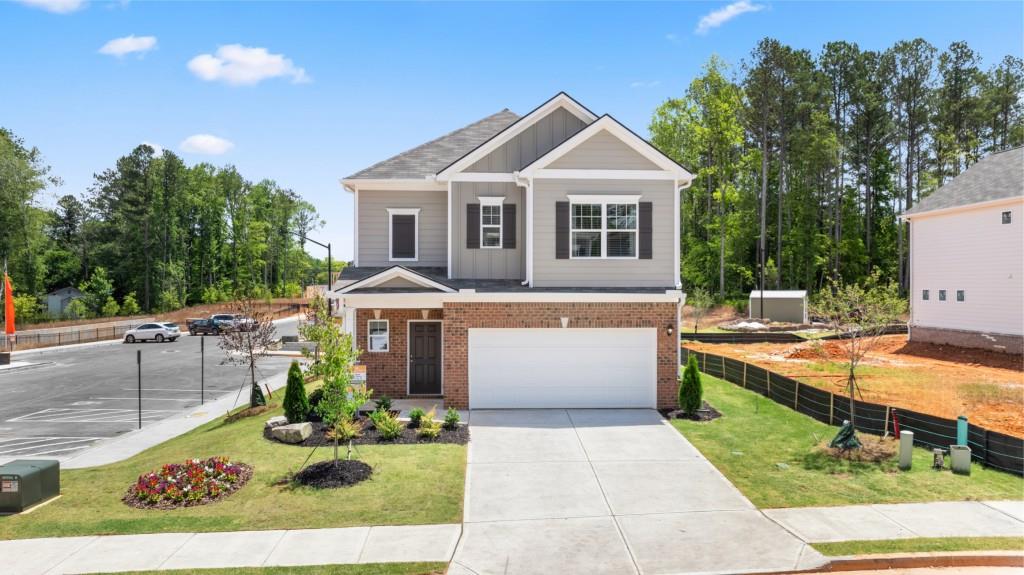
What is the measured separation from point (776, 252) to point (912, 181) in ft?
41.7

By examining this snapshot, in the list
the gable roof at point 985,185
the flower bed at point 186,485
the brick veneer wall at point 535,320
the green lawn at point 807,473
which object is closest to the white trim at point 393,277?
the brick veneer wall at point 535,320

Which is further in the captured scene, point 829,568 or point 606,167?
point 606,167

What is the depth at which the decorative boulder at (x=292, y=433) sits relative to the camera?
12.7 m

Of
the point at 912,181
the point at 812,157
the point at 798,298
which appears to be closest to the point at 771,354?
the point at 798,298

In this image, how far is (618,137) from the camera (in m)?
16.4

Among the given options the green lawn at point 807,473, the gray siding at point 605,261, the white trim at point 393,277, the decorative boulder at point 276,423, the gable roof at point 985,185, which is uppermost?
the gable roof at point 985,185

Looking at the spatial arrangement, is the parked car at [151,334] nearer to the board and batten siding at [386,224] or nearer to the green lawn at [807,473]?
the board and batten siding at [386,224]

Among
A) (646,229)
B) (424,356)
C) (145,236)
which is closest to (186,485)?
(424,356)

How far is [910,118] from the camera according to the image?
162 ft

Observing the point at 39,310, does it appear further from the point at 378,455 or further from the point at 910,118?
the point at 910,118

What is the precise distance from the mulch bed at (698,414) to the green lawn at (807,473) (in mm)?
384

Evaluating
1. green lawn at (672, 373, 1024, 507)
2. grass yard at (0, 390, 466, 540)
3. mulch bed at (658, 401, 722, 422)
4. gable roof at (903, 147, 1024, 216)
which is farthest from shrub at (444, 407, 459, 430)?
gable roof at (903, 147, 1024, 216)

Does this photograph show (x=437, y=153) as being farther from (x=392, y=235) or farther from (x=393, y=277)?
(x=393, y=277)

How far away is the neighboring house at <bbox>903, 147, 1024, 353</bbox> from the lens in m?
23.6
